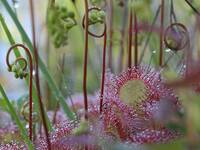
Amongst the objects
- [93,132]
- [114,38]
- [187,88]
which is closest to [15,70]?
[93,132]

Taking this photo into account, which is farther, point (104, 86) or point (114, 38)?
point (114, 38)

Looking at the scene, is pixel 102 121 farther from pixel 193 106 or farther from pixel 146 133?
pixel 193 106

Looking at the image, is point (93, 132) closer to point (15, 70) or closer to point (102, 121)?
point (102, 121)

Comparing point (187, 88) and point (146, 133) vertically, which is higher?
point (187, 88)

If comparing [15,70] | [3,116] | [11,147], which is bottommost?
[3,116]

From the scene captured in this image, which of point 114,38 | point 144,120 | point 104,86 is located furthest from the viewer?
point 114,38

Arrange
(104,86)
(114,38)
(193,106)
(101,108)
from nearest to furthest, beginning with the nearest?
(193,106) < (101,108) < (104,86) < (114,38)
